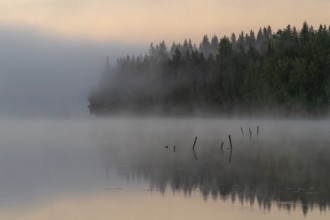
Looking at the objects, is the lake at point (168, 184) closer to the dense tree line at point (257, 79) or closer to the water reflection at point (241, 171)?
the water reflection at point (241, 171)

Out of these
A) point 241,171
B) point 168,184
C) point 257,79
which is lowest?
point 168,184

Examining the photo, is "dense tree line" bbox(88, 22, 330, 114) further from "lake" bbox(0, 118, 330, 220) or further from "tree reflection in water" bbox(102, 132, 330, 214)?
"lake" bbox(0, 118, 330, 220)

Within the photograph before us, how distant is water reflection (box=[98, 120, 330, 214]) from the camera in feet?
107

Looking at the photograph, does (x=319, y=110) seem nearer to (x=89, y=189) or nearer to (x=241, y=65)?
(x=241, y=65)

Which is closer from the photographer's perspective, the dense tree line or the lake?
the lake

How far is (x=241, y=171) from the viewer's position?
43.3m

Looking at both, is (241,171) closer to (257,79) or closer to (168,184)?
(168,184)

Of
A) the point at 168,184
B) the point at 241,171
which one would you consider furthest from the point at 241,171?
the point at 168,184

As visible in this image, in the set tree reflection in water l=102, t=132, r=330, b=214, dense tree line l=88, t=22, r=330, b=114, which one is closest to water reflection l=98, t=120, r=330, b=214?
tree reflection in water l=102, t=132, r=330, b=214

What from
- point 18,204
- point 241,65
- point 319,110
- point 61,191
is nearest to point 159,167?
point 61,191

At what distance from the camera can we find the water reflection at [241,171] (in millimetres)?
32625

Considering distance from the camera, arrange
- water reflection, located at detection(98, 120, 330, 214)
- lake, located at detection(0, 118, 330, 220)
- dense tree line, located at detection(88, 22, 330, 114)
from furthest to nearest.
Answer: dense tree line, located at detection(88, 22, 330, 114), water reflection, located at detection(98, 120, 330, 214), lake, located at detection(0, 118, 330, 220)

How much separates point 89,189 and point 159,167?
1129 cm

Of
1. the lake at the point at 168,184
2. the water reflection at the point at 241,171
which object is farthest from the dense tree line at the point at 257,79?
the lake at the point at 168,184
